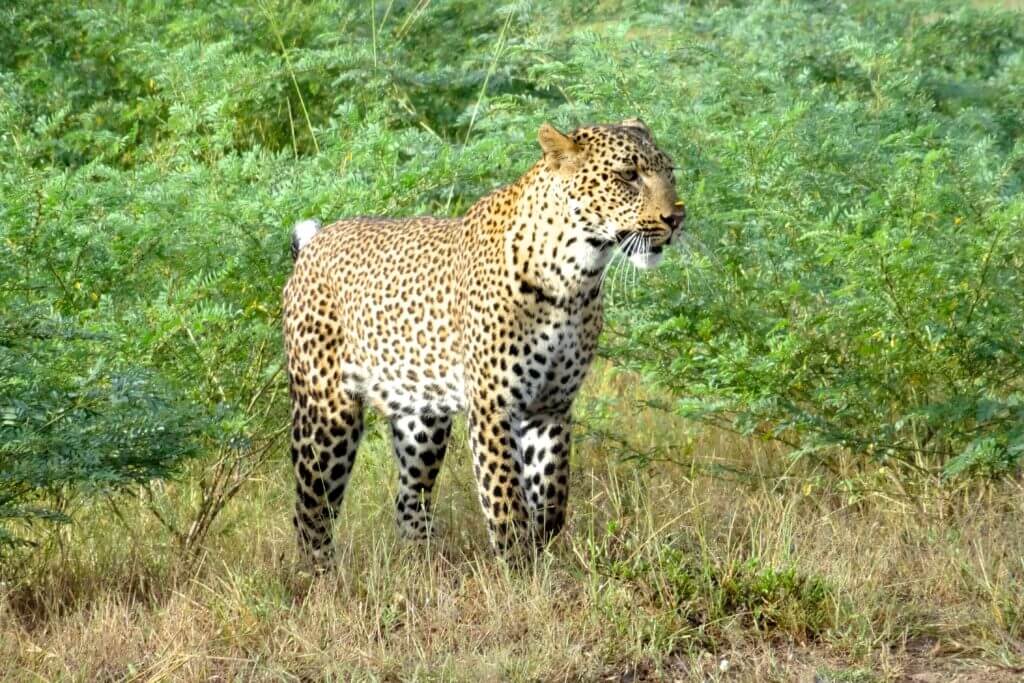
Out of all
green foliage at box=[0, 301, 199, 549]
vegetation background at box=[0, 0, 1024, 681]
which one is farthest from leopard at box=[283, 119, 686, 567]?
green foliage at box=[0, 301, 199, 549]

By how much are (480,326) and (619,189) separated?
746mm

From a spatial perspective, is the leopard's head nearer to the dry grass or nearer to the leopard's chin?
the leopard's chin

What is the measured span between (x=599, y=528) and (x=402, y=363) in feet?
3.45

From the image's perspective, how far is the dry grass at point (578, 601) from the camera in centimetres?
561

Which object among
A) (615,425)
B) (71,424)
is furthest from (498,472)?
(615,425)

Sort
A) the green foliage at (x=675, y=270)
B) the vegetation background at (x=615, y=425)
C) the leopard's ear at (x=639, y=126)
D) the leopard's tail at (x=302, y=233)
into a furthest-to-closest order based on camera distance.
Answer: the leopard's tail at (x=302, y=233), the green foliage at (x=675, y=270), the leopard's ear at (x=639, y=126), the vegetation background at (x=615, y=425)

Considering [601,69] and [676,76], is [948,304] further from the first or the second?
[676,76]

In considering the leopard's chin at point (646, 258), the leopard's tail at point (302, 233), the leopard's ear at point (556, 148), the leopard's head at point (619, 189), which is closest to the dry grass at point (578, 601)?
the leopard's chin at point (646, 258)

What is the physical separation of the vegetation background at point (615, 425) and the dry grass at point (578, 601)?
17 mm

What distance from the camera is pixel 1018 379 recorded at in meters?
8.24

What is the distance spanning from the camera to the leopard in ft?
20.6

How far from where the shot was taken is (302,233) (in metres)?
7.41

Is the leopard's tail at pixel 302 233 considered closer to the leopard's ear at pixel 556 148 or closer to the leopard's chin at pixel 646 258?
the leopard's ear at pixel 556 148

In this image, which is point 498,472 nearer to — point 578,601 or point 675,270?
point 578,601
